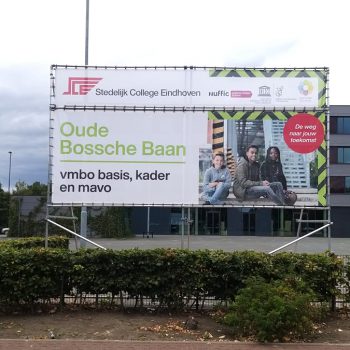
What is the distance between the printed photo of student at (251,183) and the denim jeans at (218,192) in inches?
7.2

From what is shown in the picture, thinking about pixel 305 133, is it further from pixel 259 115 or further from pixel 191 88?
pixel 191 88

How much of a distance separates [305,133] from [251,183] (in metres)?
1.41

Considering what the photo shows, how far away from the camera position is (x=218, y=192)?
10.3 m

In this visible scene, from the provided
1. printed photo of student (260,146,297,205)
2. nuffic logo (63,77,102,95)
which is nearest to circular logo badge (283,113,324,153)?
printed photo of student (260,146,297,205)

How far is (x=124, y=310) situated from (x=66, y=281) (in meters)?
1.09

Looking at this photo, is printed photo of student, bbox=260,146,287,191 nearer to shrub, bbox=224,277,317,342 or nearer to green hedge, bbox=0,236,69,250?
shrub, bbox=224,277,317,342

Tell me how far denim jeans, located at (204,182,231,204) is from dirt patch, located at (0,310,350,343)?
2418mm

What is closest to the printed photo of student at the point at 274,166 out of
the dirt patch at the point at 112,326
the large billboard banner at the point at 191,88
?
the large billboard banner at the point at 191,88

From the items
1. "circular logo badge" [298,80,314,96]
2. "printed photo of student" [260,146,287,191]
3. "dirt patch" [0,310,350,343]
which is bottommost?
"dirt patch" [0,310,350,343]

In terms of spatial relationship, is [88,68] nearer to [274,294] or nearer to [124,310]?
[124,310]

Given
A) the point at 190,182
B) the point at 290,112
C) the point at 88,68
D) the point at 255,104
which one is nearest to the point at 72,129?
the point at 88,68

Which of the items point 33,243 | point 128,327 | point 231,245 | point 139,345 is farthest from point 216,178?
point 231,245

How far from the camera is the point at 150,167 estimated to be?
1034 centimetres

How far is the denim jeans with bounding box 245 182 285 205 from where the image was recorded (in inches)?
402
